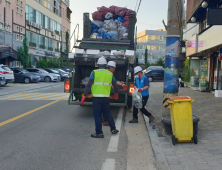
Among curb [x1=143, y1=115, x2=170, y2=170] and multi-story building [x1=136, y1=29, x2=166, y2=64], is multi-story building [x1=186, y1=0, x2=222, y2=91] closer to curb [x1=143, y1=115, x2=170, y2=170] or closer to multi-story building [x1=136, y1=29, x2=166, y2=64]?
curb [x1=143, y1=115, x2=170, y2=170]

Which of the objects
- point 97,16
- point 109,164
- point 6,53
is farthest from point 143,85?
point 6,53

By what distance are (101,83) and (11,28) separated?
32.6m

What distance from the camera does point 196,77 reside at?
877 inches

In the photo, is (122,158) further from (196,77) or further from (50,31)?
(50,31)

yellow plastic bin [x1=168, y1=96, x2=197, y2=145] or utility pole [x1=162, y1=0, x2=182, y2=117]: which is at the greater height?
utility pole [x1=162, y1=0, x2=182, y2=117]

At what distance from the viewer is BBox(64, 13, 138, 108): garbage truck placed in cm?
884

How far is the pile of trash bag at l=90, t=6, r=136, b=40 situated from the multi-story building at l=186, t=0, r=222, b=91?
189 inches

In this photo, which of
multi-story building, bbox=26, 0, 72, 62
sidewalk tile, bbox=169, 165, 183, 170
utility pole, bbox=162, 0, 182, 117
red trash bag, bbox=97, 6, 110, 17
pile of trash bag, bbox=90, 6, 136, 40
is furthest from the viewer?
multi-story building, bbox=26, 0, 72, 62

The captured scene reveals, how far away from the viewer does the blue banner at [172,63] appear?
24.5 ft

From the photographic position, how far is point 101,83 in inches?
250

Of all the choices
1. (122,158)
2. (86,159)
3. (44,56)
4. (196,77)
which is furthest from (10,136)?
(44,56)

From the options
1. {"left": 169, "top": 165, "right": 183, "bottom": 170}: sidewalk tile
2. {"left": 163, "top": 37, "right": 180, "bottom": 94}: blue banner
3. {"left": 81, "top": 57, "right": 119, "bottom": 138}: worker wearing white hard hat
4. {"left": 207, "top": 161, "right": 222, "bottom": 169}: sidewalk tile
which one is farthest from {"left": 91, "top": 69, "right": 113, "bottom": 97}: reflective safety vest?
{"left": 207, "top": 161, "right": 222, "bottom": 169}: sidewalk tile

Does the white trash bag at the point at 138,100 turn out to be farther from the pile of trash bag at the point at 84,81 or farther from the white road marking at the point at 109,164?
the white road marking at the point at 109,164

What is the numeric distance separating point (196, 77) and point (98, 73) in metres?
17.4
